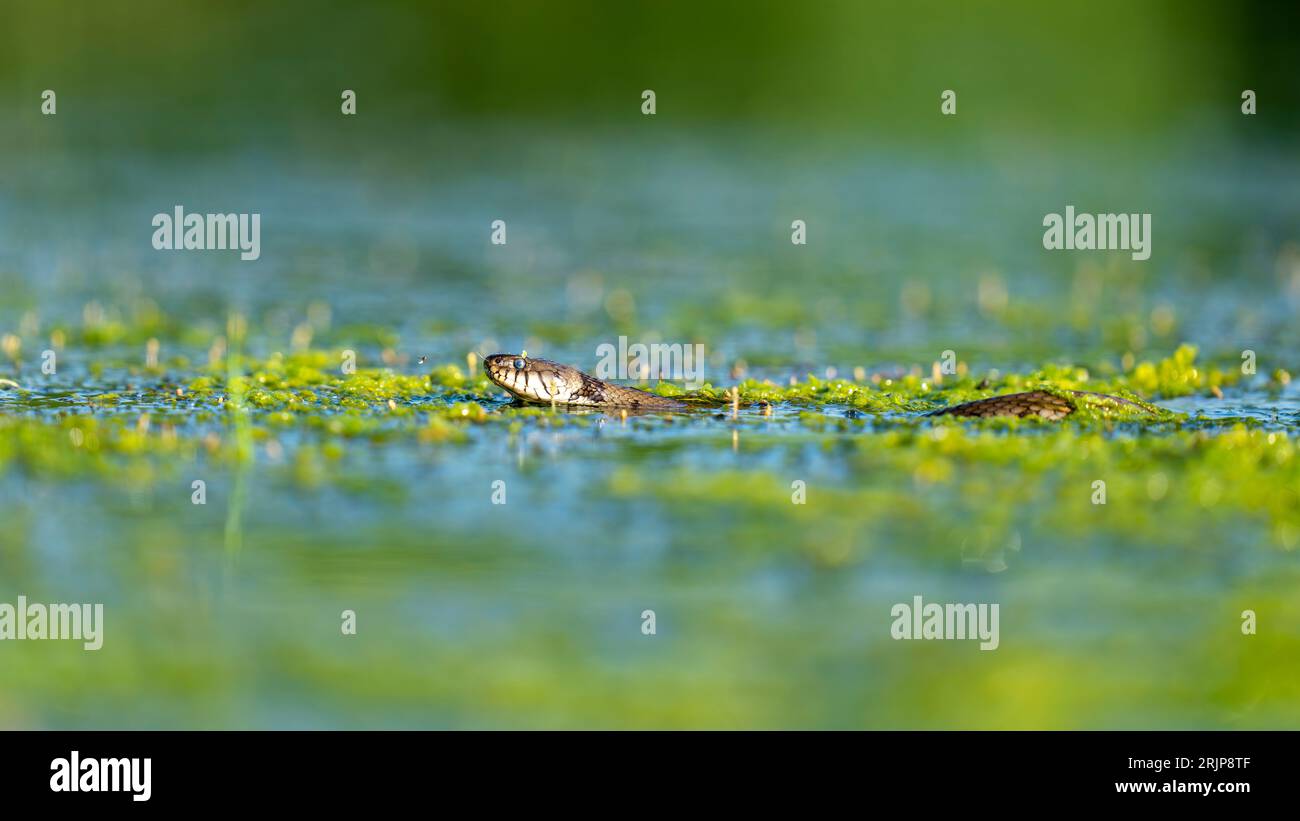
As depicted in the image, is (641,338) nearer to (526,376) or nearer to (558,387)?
(558,387)

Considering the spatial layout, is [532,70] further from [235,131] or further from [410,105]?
[235,131]

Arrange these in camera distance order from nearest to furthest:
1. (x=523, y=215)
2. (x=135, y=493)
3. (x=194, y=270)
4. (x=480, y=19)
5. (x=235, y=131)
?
(x=135, y=493)
(x=194, y=270)
(x=523, y=215)
(x=235, y=131)
(x=480, y=19)

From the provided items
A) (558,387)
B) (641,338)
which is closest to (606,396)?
(558,387)

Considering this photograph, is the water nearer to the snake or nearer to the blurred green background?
the blurred green background

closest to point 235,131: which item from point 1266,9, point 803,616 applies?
point 1266,9

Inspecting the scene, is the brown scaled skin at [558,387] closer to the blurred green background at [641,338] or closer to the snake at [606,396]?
the snake at [606,396]

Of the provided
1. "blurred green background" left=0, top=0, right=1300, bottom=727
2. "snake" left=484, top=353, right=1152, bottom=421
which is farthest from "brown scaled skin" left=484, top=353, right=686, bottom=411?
"blurred green background" left=0, top=0, right=1300, bottom=727

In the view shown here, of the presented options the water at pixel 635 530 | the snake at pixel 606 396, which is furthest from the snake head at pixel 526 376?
the water at pixel 635 530
